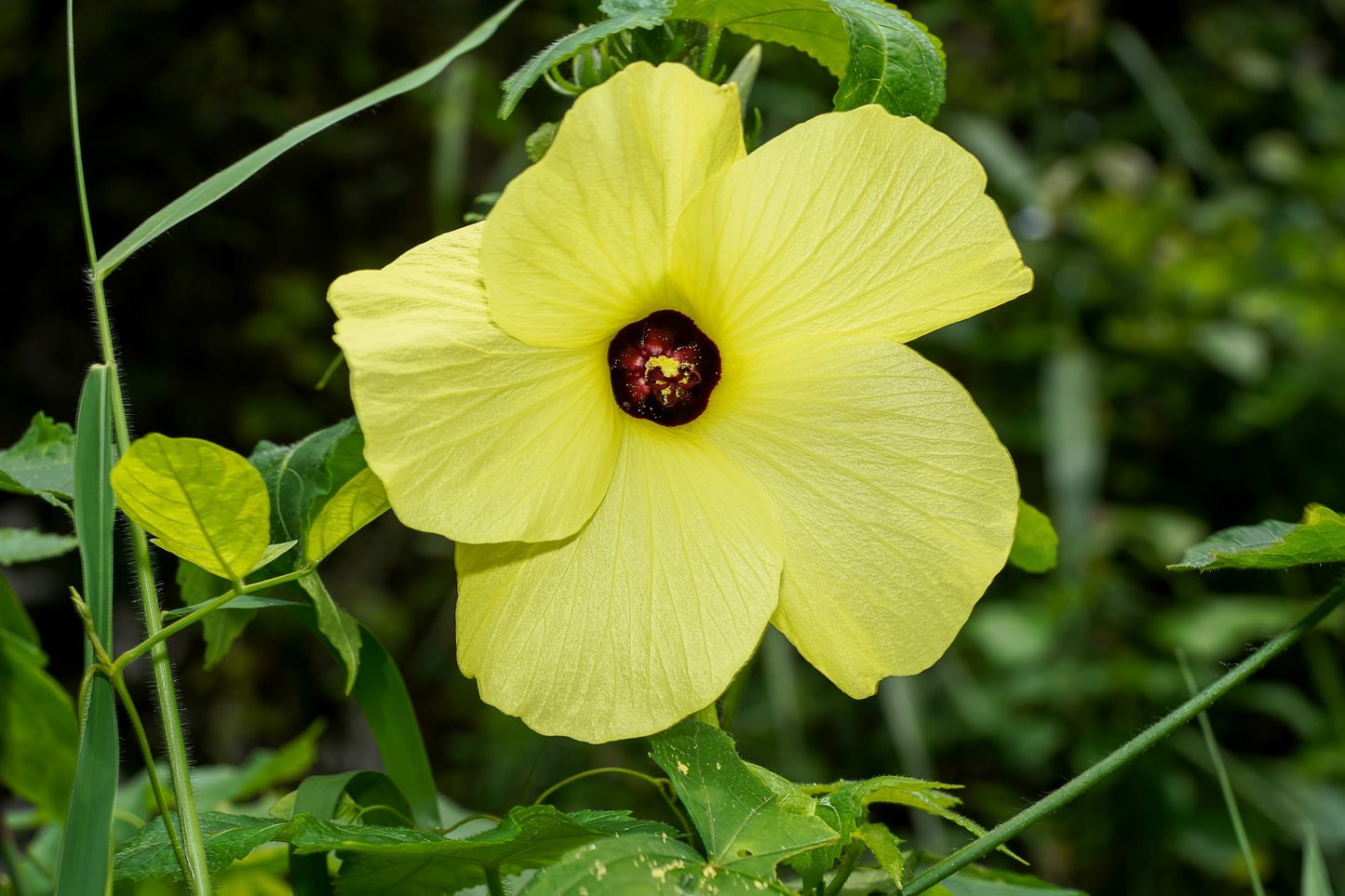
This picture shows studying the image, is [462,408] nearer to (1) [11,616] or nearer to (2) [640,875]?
(2) [640,875]

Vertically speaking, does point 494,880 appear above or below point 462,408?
below

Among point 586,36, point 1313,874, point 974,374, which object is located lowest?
point 974,374

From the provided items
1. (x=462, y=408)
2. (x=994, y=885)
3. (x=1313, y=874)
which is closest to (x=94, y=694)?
(x=462, y=408)

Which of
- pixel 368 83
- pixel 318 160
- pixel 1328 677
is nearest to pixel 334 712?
pixel 318 160

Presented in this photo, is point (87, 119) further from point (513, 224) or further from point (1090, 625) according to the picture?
point (1090, 625)

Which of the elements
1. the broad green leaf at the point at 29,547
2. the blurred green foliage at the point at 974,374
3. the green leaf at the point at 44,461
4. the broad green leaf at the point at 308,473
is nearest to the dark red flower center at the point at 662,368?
the broad green leaf at the point at 308,473

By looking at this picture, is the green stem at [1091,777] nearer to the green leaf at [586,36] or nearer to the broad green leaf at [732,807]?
the broad green leaf at [732,807]
